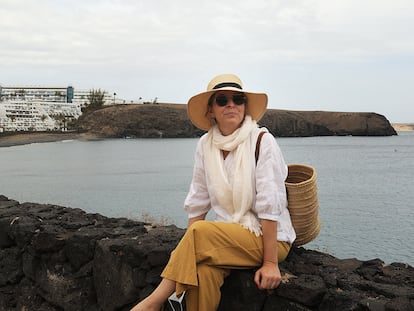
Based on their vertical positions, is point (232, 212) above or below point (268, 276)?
above

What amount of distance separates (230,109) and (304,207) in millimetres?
684

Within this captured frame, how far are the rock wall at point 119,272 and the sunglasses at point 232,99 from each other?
0.92 meters

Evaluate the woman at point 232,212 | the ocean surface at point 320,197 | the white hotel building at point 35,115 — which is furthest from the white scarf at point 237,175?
the white hotel building at point 35,115

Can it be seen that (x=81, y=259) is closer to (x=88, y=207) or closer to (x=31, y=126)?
(x=88, y=207)

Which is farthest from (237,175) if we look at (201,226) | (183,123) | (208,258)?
(183,123)

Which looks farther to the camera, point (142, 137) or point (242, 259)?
point (142, 137)

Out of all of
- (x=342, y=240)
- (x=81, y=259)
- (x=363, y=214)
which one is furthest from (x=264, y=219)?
(x=363, y=214)

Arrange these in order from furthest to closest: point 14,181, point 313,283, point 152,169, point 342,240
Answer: point 152,169 < point 14,181 < point 342,240 < point 313,283

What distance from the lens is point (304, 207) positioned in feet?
Answer: 9.91

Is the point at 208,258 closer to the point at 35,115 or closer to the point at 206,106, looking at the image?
the point at 206,106

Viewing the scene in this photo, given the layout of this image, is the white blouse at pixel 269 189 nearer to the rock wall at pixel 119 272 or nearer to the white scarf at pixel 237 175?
the white scarf at pixel 237 175

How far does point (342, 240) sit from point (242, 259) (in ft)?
30.0

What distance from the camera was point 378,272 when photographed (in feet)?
10.00

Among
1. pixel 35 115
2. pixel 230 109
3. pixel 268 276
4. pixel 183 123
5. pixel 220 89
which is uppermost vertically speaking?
pixel 220 89
